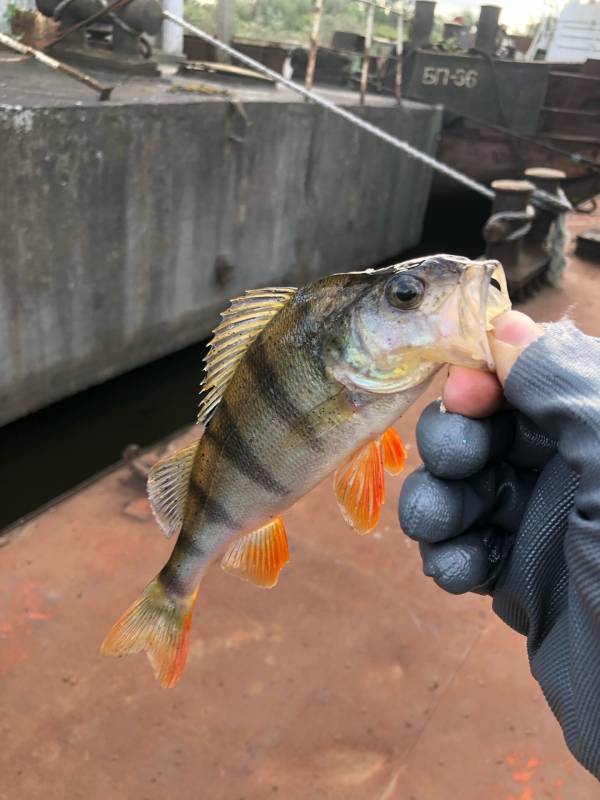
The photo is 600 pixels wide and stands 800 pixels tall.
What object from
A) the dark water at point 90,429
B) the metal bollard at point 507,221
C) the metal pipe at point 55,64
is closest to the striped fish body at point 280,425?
the dark water at point 90,429

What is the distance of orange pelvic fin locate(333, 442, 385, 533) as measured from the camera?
1.69m

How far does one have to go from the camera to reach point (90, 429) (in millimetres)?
6539

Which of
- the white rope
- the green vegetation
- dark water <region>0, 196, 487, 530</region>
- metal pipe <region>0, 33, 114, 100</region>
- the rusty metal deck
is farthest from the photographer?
the green vegetation

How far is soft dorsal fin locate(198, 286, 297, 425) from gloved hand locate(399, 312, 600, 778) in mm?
436

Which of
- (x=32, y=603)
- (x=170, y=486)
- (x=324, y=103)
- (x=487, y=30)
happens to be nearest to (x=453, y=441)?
(x=170, y=486)

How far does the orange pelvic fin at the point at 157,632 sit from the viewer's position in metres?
1.91

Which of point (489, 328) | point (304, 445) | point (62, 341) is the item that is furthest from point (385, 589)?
point (62, 341)

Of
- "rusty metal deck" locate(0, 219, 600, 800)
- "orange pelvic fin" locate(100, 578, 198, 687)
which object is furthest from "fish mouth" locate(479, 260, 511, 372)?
"rusty metal deck" locate(0, 219, 600, 800)

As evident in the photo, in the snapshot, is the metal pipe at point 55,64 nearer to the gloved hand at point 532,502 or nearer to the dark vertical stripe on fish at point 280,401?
the dark vertical stripe on fish at point 280,401

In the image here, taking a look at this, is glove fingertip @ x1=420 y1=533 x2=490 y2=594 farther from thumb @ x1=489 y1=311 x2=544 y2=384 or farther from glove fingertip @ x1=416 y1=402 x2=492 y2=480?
thumb @ x1=489 y1=311 x2=544 y2=384

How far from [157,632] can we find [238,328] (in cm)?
86

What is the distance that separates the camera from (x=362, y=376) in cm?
152

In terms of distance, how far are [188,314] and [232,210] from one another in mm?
1155

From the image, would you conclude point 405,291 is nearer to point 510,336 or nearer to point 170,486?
point 510,336
